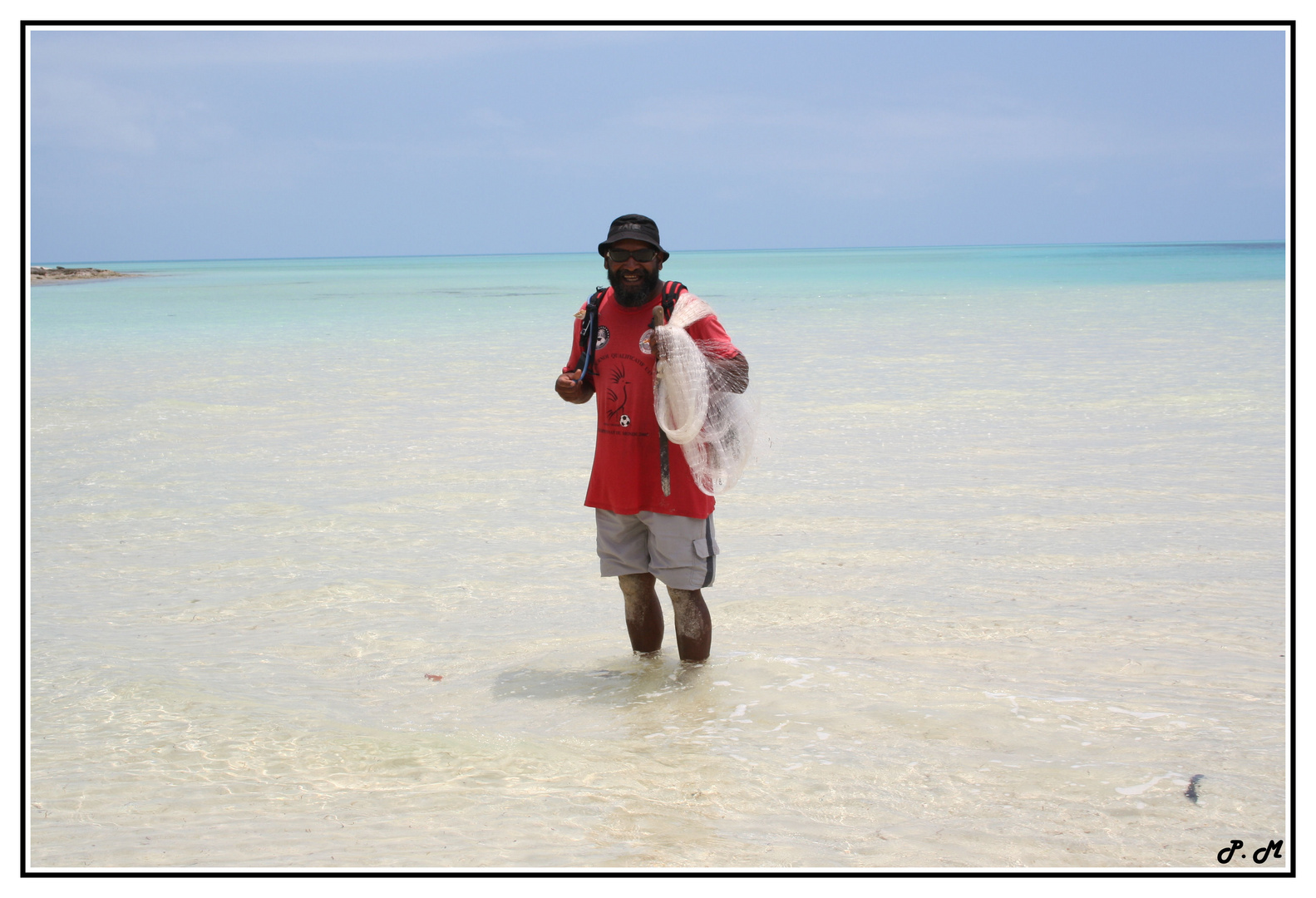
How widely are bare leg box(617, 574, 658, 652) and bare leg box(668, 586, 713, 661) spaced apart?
0.39 feet

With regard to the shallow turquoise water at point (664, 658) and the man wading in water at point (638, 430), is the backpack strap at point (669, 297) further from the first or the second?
the shallow turquoise water at point (664, 658)

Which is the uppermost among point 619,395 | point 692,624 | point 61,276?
point 61,276

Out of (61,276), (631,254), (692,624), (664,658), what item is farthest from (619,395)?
(61,276)

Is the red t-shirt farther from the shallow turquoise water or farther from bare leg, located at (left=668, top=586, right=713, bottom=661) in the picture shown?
the shallow turquoise water

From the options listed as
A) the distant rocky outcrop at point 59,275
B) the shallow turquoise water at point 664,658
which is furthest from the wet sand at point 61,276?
the shallow turquoise water at point 664,658

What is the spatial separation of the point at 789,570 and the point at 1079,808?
8.28 feet

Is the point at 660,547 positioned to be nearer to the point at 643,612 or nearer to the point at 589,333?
the point at 643,612

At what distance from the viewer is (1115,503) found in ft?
21.6

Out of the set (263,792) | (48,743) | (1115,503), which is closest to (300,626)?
(48,743)

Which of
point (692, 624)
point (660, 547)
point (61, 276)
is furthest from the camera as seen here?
point (61, 276)

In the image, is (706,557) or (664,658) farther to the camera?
(664,658)

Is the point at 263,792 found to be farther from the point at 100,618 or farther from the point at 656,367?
the point at 100,618

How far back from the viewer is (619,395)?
154 inches

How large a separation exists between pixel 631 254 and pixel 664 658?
162cm
